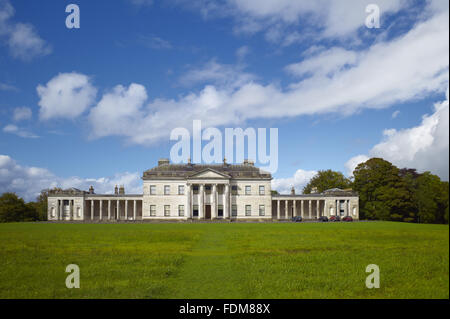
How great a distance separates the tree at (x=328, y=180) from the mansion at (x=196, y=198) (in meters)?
9.66

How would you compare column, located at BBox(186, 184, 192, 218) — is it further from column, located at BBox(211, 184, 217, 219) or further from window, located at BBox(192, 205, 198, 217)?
column, located at BBox(211, 184, 217, 219)

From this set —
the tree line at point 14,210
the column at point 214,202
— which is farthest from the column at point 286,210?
the tree line at point 14,210

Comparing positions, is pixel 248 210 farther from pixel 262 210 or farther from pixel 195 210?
pixel 195 210

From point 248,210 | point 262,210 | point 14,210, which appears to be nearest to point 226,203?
point 248,210

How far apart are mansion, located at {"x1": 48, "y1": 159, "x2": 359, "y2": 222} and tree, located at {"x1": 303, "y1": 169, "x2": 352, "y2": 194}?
966 cm

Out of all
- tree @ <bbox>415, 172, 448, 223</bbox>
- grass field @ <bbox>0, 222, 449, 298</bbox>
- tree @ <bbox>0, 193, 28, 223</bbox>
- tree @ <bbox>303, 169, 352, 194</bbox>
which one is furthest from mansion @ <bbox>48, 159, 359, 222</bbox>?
grass field @ <bbox>0, 222, 449, 298</bbox>

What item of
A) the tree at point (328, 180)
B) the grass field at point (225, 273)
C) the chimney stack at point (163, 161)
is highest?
the chimney stack at point (163, 161)

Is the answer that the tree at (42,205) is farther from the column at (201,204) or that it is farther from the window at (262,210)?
the window at (262,210)

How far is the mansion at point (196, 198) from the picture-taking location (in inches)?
2670

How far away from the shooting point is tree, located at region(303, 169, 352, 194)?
261 ft

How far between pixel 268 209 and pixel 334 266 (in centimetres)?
5903

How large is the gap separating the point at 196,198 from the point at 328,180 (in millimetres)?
34143
